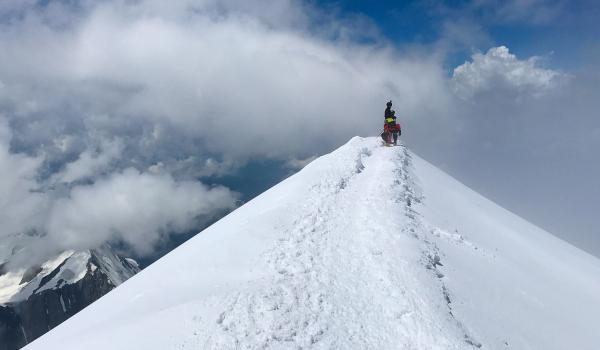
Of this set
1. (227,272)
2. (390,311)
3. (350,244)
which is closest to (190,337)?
(227,272)

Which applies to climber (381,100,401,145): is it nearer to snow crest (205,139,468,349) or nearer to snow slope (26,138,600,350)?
snow slope (26,138,600,350)

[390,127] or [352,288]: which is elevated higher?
[390,127]

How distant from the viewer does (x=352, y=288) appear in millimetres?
10648

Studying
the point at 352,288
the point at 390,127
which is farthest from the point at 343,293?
the point at 390,127

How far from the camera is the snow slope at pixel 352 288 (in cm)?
909

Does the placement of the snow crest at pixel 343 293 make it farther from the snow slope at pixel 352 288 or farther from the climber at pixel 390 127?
the climber at pixel 390 127

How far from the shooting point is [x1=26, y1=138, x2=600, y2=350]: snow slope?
9.09 m

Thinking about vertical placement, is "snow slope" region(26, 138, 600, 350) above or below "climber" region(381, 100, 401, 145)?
below

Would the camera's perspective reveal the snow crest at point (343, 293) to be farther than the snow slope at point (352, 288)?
No

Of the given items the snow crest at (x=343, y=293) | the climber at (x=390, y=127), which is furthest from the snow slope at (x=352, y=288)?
the climber at (x=390, y=127)

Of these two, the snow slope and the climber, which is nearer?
the snow slope

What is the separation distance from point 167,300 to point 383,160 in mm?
16346

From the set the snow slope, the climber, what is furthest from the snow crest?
the climber

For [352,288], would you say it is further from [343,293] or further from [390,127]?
[390,127]
